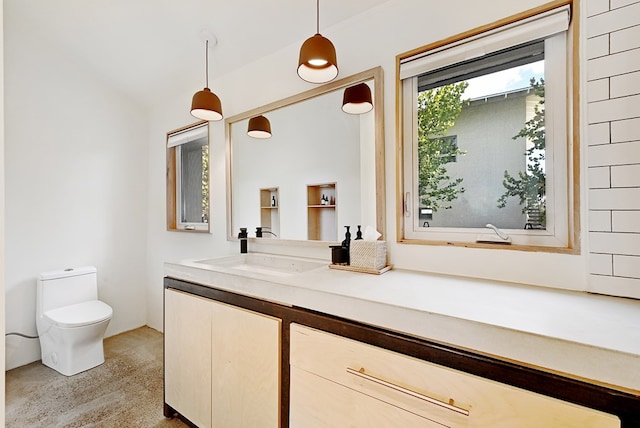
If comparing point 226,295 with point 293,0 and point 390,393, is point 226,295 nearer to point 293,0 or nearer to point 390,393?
point 390,393

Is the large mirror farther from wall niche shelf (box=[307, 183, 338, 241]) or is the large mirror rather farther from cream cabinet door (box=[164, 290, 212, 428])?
cream cabinet door (box=[164, 290, 212, 428])

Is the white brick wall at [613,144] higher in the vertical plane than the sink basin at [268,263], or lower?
higher

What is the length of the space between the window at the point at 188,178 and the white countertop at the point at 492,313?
1435 mm

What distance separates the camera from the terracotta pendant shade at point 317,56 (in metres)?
1.34

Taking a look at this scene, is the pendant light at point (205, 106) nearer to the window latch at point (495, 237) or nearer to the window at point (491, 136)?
the window at point (491, 136)

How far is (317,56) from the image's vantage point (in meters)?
1.34

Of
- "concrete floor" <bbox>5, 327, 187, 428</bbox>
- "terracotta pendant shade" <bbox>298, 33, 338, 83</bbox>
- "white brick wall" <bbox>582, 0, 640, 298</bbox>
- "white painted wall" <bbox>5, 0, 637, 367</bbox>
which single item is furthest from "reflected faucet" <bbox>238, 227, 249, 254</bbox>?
"white brick wall" <bbox>582, 0, 640, 298</bbox>

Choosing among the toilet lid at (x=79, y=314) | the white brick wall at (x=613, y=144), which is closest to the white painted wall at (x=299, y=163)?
the white brick wall at (x=613, y=144)

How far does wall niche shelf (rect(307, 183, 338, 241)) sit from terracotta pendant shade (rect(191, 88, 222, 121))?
81cm

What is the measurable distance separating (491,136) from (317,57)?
2.82 feet

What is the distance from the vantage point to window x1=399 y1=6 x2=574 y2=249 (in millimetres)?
1216

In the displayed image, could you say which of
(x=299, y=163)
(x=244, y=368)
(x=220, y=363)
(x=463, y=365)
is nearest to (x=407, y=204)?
(x=299, y=163)

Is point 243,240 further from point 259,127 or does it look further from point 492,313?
point 492,313

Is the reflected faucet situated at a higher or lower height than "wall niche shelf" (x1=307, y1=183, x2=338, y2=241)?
lower
